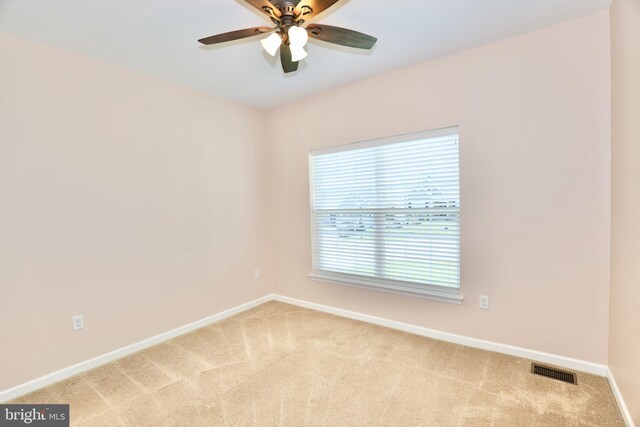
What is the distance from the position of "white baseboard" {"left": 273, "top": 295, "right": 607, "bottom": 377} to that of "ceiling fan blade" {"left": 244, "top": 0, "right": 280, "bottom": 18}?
280cm

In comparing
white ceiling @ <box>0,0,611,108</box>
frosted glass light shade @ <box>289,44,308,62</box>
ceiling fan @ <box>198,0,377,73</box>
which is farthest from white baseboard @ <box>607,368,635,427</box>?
frosted glass light shade @ <box>289,44,308,62</box>

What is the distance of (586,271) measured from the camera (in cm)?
220

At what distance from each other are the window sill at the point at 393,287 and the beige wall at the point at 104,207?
1.12 m

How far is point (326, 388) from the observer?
7.00 ft

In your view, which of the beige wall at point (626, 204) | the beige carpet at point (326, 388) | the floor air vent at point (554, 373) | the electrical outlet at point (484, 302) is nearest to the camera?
the beige wall at point (626, 204)

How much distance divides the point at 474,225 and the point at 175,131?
297cm

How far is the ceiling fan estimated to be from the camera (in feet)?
5.17

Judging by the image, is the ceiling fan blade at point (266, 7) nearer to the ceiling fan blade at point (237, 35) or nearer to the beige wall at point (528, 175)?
the ceiling fan blade at point (237, 35)

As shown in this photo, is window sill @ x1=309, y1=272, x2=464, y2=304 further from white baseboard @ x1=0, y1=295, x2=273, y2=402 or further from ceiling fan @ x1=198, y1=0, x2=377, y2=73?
ceiling fan @ x1=198, y1=0, x2=377, y2=73

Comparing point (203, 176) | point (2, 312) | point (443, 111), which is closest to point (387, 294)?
point (443, 111)

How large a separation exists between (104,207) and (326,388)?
7.58 feet

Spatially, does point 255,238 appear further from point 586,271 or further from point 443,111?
point 586,271
